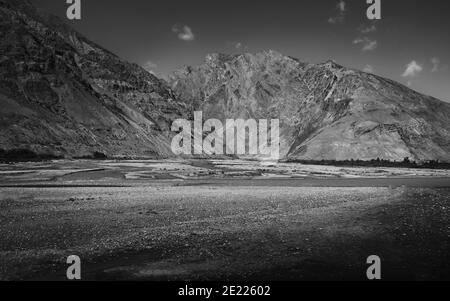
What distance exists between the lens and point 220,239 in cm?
2302

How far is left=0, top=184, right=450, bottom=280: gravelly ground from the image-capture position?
17.3 meters

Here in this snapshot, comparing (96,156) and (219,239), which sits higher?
(96,156)

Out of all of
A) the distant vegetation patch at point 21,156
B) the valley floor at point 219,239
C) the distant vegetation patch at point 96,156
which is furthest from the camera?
the distant vegetation patch at point 96,156

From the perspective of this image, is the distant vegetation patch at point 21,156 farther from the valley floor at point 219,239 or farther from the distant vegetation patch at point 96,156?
Answer: the valley floor at point 219,239

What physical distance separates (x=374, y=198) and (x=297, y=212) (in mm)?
16713

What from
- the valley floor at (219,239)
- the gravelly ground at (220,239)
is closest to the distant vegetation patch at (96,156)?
the gravelly ground at (220,239)

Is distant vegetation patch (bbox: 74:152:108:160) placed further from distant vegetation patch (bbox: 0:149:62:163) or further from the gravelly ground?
the gravelly ground

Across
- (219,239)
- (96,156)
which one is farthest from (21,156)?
(219,239)

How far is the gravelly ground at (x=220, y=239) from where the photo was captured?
17.3m

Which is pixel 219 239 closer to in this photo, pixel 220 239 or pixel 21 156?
pixel 220 239

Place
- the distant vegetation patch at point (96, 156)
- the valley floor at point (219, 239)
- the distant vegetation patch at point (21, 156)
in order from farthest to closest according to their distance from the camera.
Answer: the distant vegetation patch at point (96, 156) < the distant vegetation patch at point (21, 156) < the valley floor at point (219, 239)

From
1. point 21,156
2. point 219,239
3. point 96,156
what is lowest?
point 219,239

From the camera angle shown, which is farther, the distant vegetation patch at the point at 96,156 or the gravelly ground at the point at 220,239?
the distant vegetation patch at the point at 96,156
